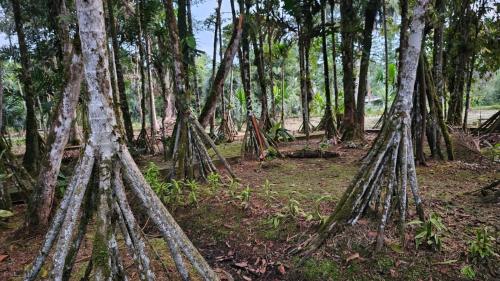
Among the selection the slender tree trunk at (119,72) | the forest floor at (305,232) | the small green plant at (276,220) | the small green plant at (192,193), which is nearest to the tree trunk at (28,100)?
the slender tree trunk at (119,72)

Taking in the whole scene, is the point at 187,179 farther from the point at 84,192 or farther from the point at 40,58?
the point at 40,58

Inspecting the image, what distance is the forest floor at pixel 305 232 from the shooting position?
12.9 feet

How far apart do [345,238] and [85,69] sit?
3.46 m

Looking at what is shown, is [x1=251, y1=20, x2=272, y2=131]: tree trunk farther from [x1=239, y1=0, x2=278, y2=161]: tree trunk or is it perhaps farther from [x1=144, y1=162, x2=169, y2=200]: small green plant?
[x1=144, y1=162, x2=169, y2=200]: small green plant

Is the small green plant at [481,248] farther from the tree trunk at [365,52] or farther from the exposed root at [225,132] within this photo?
the exposed root at [225,132]

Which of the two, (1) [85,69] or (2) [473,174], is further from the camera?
(2) [473,174]

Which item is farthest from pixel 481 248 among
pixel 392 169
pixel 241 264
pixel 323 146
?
pixel 323 146

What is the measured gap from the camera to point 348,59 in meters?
10.0

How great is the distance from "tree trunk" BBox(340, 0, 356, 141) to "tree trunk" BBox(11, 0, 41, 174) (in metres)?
7.74

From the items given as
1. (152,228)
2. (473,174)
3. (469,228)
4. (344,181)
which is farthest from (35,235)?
(473,174)

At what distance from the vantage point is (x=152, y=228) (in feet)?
19.2

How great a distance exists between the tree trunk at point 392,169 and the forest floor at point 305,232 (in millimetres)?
182

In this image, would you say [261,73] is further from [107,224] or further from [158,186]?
[107,224]

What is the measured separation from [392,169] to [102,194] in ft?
10.7
